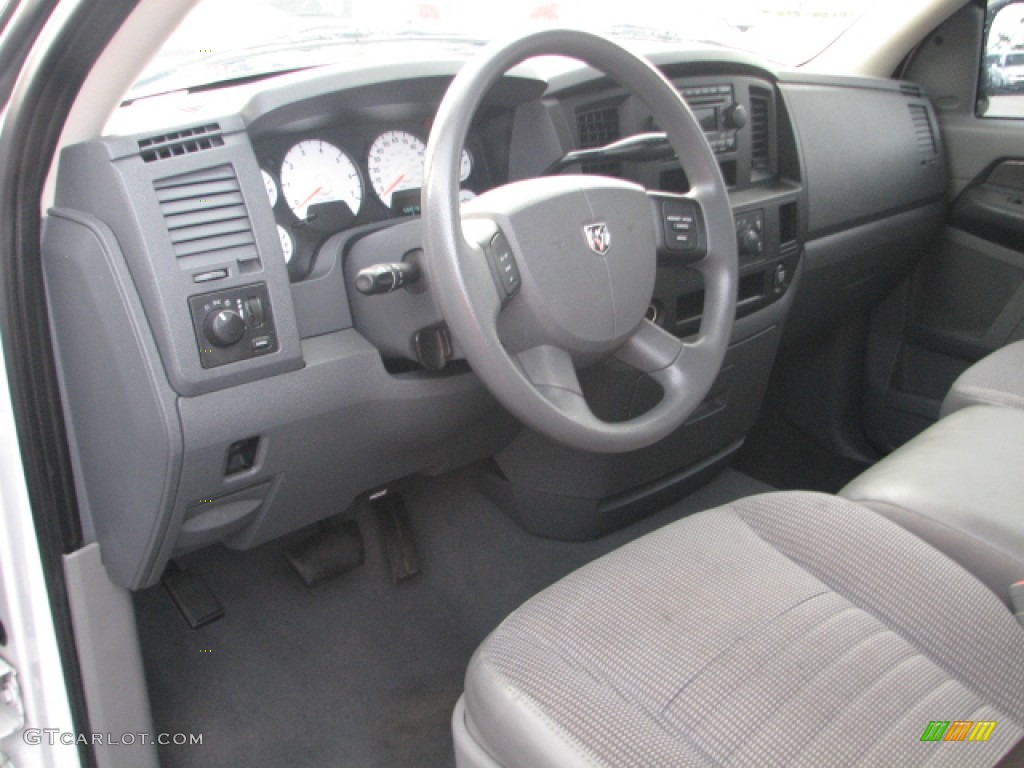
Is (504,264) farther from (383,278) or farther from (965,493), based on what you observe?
(965,493)

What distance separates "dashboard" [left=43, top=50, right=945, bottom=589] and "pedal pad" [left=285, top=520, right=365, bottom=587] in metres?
0.29

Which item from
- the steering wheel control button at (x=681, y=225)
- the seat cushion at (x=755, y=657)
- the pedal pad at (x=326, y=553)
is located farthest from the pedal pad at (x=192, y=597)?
the steering wheel control button at (x=681, y=225)

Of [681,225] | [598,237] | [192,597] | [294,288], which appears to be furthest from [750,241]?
[192,597]

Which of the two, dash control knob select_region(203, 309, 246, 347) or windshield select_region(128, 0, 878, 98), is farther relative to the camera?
windshield select_region(128, 0, 878, 98)

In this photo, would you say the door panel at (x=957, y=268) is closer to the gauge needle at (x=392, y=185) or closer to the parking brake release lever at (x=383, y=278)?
the gauge needle at (x=392, y=185)

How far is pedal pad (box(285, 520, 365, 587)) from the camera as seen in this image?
1738 millimetres

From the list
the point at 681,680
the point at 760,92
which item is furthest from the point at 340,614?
the point at 760,92

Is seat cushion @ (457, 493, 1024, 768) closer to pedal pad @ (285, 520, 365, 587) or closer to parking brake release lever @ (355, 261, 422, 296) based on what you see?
parking brake release lever @ (355, 261, 422, 296)

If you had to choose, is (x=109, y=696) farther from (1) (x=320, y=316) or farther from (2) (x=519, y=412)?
(2) (x=519, y=412)

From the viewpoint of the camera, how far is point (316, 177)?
51.3 inches

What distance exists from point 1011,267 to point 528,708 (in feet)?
6.20

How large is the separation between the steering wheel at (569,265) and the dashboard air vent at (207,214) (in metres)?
0.28

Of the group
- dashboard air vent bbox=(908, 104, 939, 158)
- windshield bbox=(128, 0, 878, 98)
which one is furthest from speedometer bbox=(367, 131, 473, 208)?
dashboard air vent bbox=(908, 104, 939, 158)

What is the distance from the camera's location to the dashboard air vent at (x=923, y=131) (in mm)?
2234
